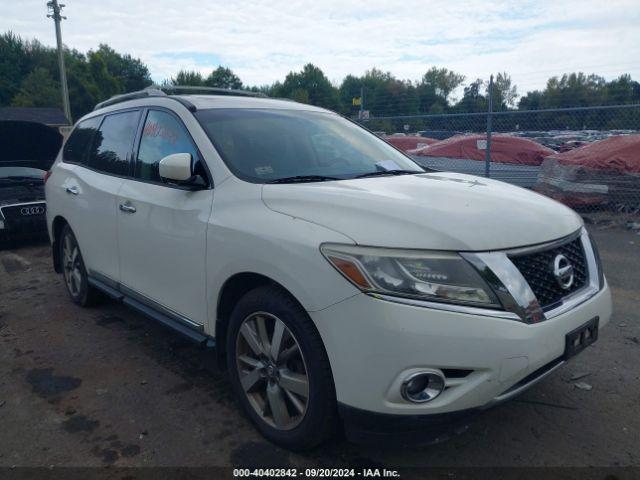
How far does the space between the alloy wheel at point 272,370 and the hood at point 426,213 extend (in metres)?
0.57

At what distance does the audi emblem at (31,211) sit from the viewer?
7.39 metres

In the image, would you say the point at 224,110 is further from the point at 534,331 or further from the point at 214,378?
the point at 534,331

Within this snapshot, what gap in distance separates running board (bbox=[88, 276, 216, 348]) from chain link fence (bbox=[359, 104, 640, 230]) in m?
4.45

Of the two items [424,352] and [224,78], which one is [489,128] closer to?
[424,352]

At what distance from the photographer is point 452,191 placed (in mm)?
2754

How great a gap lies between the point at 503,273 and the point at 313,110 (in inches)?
90.8

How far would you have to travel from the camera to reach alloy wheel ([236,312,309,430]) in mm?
2451

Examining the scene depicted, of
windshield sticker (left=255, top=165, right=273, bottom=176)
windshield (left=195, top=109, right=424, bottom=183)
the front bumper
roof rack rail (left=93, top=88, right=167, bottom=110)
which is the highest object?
roof rack rail (left=93, top=88, right=167, bottom=110)

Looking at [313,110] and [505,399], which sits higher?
[313,110]

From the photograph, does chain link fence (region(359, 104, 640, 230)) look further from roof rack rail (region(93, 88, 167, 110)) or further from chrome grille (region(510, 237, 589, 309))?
chrome grille (region(510, 237, 589, 309))

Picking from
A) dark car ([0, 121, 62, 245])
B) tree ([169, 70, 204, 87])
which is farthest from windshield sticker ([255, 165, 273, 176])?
tree ([169, 70, 204, 87])

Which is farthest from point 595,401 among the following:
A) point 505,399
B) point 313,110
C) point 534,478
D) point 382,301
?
point 313,110

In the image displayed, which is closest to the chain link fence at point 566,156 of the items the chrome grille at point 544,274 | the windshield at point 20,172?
the chrome grille at point 544,274

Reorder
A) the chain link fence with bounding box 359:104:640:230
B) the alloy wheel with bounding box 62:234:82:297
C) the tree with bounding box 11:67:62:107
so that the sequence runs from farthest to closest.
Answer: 1. the tree with bounding box 11:67:62:107
2. the chain link fence with bounding box 359:104:640:230
3. the alloy wheel with bounding box 62:234:82:297
